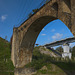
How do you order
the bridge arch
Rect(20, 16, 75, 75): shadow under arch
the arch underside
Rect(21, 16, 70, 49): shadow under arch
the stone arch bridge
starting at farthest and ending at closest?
Rect(20, 16, 75, 75): shadow under arch
Rect(21, 16, 70, 49): shadow under arch
the arch underside
the bridge arch
the stone arch bridge

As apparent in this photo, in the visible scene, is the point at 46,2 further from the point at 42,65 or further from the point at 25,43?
the point at 42,65

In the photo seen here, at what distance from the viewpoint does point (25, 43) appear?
641 inches

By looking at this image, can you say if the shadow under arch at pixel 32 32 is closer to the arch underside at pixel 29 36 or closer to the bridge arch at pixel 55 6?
the arch underside at pixel 29 36

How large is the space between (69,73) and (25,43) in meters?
8.36

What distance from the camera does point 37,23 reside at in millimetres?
12875

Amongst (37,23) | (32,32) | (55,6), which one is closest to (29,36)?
(32,32)

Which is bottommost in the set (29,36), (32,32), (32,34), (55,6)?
(29,36)

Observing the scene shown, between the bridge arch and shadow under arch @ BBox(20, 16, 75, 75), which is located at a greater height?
the bridge arch

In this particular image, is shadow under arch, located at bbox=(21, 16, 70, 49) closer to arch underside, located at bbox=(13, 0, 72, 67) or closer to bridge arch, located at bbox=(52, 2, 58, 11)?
arch underside, located at bbox=(13, 0, 72, 67)

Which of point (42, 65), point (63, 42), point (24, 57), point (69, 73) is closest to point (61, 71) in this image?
point (69, 73)

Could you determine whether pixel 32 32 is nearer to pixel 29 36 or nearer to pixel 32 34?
pixel 32 34

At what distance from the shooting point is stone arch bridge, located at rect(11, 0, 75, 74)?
22.6 ft

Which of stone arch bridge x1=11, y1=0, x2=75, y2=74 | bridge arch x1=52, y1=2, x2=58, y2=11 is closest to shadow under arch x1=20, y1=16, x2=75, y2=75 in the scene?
stone arch bridge x1=11, y1=0, x2=75, y2=74

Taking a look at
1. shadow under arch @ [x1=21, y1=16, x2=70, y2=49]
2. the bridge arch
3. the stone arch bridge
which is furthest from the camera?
shadow under arch @ [x1=21, y1=16, x2=70, y2=49]
